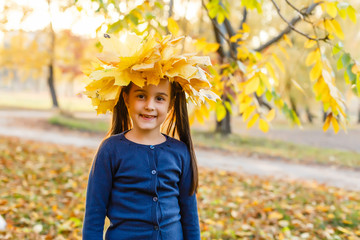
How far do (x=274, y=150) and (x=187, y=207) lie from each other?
29.0 feet

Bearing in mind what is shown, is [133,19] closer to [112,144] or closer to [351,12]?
[112,144]

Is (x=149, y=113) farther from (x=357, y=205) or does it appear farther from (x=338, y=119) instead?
(x=357, y=205)

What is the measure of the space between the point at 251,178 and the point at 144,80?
498 centimetres

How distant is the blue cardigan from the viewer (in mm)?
1629

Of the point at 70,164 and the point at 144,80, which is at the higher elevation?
the point at 144,80

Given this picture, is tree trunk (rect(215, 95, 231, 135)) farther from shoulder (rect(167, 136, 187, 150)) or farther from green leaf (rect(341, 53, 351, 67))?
shoulder (rect(167, 136, 187, 150))

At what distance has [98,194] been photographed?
1.63m

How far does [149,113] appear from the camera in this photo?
165 centimetres

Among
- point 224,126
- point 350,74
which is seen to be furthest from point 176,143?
point 224,126

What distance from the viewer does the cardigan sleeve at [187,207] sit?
180 centimetres

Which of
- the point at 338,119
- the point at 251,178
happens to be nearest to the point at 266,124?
the point at 338,119

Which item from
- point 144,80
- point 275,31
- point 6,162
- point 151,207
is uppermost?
point 275,31

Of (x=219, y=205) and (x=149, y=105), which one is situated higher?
(x=149, y=105)

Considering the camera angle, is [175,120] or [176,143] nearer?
[176,143]
